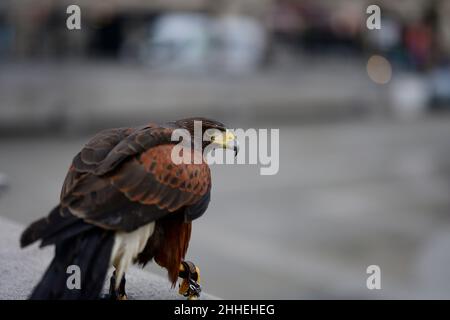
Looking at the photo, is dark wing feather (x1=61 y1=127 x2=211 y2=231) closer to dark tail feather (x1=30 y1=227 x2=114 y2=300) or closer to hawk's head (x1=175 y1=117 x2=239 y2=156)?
dark tail feather (x1=30 y1=227 x2=114 y2=300)

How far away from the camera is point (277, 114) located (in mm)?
22375

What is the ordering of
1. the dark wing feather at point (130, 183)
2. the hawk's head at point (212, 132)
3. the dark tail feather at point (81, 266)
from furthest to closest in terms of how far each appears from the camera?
the hawk's head at point (212, 132) < the dark wing feather at point (130, 183) < the dark tail feather at point (81, 266)

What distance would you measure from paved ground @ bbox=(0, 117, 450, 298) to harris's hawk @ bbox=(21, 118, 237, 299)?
208 inches

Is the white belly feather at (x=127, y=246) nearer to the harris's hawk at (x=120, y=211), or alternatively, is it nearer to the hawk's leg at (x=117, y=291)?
the harris's hawk at (x=120, y=211)

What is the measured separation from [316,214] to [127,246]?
9674mm

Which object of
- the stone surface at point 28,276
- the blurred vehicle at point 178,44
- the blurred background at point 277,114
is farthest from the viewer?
the blurred vehicle at point 178,44

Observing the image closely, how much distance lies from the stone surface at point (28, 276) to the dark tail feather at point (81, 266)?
0.84 metres

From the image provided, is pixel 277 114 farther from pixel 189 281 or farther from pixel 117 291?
pixel 117 291

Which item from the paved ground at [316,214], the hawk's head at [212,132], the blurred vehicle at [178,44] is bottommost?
the paved ground at [316,214]

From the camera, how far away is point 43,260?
512cm

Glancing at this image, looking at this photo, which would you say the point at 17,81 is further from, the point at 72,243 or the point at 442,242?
the point at 72,243

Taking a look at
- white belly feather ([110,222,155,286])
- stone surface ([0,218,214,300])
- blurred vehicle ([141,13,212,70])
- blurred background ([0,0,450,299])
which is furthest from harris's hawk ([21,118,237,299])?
blurred vehicle ([141,13,212,70])

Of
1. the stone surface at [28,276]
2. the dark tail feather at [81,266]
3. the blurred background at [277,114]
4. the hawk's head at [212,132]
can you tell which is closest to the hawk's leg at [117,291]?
the stone surface at [28,276]

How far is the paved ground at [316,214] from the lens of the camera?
32.7 ft
